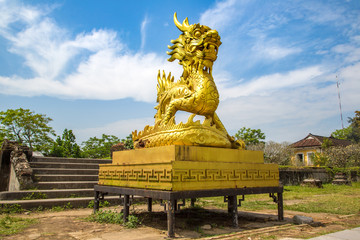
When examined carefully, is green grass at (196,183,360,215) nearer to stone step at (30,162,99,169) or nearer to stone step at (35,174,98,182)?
stone step at (35,174,98,182)

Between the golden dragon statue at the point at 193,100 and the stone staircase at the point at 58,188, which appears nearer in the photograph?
the golden dragon statue at the point at 193,100

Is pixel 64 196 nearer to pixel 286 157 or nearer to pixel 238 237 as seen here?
pixel 238 237

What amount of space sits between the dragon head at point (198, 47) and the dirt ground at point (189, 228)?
278 cm

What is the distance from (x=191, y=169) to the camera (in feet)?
12.6

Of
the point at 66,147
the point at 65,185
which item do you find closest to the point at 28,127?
the point at 66,147

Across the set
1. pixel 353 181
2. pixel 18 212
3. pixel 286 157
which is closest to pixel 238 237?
pixel 18 212

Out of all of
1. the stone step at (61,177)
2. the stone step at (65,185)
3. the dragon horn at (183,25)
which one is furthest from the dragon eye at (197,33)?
the stone step at (61,177)

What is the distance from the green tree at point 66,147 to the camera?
832 inches

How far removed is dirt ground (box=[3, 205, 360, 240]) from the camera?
3.69 meters

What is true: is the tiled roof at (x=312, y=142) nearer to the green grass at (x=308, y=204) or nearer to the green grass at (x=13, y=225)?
the green grass at (x=308, y=204)

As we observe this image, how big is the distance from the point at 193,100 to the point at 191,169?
54.5 inches

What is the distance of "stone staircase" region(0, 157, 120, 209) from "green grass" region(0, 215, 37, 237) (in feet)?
3.64

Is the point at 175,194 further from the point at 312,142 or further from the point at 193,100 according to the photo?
the point at 312,142

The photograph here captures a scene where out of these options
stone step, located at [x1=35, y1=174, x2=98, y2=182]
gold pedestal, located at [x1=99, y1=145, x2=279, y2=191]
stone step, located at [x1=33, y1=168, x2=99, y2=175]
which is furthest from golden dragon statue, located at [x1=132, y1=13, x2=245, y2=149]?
stone step, located at [x1=33, y1=168, x2=99, y2=175]
